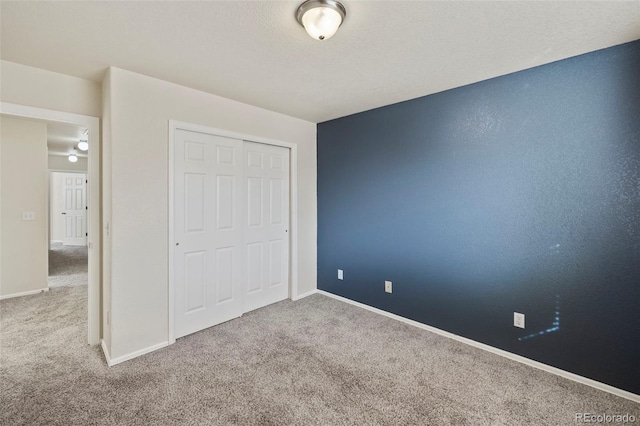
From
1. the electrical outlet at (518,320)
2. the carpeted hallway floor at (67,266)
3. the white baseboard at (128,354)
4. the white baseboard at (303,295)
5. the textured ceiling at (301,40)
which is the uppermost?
the textured ceiling at (301,40)

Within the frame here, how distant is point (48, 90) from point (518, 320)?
14.2ft

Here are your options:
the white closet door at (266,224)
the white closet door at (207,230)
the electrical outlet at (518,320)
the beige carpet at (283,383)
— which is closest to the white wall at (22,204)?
the beige carpet at (283,383)

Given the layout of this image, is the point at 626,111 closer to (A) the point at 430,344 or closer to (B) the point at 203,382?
(A) the point at 430,344

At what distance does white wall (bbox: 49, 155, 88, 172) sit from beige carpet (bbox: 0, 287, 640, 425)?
17.2 ft

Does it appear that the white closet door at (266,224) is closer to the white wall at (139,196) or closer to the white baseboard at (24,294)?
the white wall at (139,196)

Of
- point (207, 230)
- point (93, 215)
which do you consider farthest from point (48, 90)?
point (207, 230)

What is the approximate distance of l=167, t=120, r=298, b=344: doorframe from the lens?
266cm

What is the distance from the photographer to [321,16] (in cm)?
157

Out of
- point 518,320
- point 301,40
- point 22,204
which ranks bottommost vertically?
point 518,320

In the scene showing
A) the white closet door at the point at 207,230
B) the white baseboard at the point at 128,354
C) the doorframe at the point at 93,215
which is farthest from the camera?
the white closet door at the point at 207,230

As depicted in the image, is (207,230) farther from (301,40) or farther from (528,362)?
(528,362)

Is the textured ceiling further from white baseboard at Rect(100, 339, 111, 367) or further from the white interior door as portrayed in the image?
the white interior door

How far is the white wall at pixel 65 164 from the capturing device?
6.66 metres

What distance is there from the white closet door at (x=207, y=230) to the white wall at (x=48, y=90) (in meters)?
0.76
